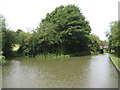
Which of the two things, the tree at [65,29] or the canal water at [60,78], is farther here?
the tree at [65,29]

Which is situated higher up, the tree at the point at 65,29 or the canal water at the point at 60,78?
the tree at the point at 65,29

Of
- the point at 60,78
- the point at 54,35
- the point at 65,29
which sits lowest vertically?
the point at 60,78

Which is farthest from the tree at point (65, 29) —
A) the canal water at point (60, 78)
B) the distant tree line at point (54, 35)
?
the canal water at point (60, 78)

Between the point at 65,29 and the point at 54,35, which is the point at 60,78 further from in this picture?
the point at 65,29

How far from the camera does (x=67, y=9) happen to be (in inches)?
830

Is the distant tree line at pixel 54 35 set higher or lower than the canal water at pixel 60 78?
higher

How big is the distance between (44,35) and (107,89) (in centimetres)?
1479

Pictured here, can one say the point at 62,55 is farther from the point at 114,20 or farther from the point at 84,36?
the point at 114,20

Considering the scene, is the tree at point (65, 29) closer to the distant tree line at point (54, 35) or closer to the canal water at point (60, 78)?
the distant tree line at point (54, 35)

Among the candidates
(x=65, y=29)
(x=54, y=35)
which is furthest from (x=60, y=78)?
(x=65, y=29)

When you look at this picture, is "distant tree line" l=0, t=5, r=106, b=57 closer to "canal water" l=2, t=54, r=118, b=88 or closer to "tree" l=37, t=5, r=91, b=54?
"tree" l=37, t=5, r=91, b=54

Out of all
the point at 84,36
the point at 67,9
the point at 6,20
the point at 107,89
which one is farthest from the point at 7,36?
the point at 107,89

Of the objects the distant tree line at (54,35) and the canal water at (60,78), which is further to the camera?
the distant tree line at (54,35)

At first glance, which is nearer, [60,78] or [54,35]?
[60,78]
